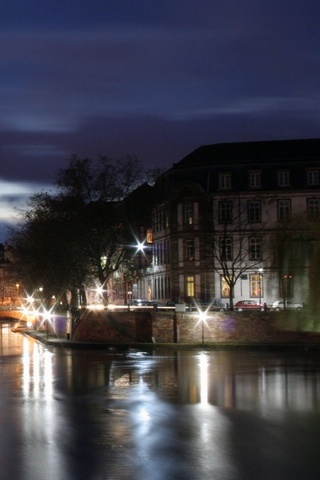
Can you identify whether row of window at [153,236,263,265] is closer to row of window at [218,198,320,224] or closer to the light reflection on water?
row of window at [218,198,320,224]

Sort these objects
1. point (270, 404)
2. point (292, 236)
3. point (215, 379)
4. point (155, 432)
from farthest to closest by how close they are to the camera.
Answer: point (292, 236) < point (215, 379) < point (270, 404) < point (155, 432)

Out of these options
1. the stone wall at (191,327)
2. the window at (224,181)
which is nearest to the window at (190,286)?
the window at (224,181)

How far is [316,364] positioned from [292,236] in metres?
9.95

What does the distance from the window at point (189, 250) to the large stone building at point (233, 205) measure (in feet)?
0.31

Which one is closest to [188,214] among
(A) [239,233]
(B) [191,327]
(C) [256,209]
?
(A) [239,233]

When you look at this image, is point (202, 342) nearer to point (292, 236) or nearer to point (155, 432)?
point (292, 236)

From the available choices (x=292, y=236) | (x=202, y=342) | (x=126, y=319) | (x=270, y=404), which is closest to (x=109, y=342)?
(x=126, y=319)

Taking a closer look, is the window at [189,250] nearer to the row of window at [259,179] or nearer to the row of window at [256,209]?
the row of window at [256,209]

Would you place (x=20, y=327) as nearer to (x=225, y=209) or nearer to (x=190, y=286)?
(x=190, y=286)

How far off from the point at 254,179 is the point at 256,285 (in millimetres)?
9817

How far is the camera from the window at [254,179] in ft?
269

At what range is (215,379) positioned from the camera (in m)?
37.1

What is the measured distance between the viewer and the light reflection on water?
1853 centimetres

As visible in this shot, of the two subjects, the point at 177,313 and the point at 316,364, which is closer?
the point at 316,364
